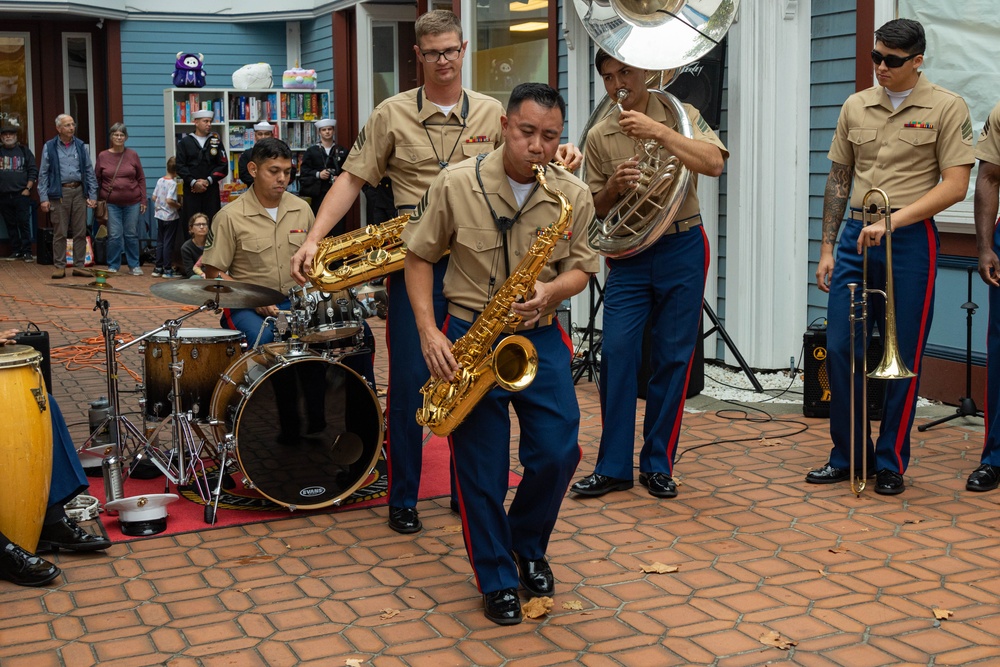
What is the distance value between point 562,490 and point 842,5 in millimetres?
4890

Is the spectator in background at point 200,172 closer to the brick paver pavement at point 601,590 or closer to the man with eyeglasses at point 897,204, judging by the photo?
the brick paver pavement at point 601,590

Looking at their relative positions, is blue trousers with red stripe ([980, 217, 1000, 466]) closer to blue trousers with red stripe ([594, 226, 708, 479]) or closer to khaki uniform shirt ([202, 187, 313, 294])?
blue trousers with red stripe ([594, 226, 708, 479])

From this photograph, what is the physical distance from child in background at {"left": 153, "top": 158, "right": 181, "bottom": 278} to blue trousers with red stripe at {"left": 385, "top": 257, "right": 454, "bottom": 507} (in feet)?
38.6

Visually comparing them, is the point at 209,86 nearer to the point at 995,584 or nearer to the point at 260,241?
the point at 260,241

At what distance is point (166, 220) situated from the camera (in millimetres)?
16719

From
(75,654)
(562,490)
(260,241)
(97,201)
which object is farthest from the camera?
(97,201)

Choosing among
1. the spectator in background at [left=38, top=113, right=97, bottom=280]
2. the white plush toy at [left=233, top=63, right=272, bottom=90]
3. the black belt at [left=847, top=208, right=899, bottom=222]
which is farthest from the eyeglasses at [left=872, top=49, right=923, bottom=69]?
the white plush toy at [left=233, top=63, right=272, bottom=90]

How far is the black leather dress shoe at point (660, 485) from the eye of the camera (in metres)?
5.94

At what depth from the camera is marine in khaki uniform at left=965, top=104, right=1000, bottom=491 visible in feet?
19.4

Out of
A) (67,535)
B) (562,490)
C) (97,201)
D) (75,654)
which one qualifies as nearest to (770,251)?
(562,490)

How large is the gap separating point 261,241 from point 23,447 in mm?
1902

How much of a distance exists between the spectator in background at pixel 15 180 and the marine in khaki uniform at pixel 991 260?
15.3 m

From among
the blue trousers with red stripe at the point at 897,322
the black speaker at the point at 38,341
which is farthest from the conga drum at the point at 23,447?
the blue trousers with red stripe at the point at 897,322

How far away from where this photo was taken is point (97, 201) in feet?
55.9
